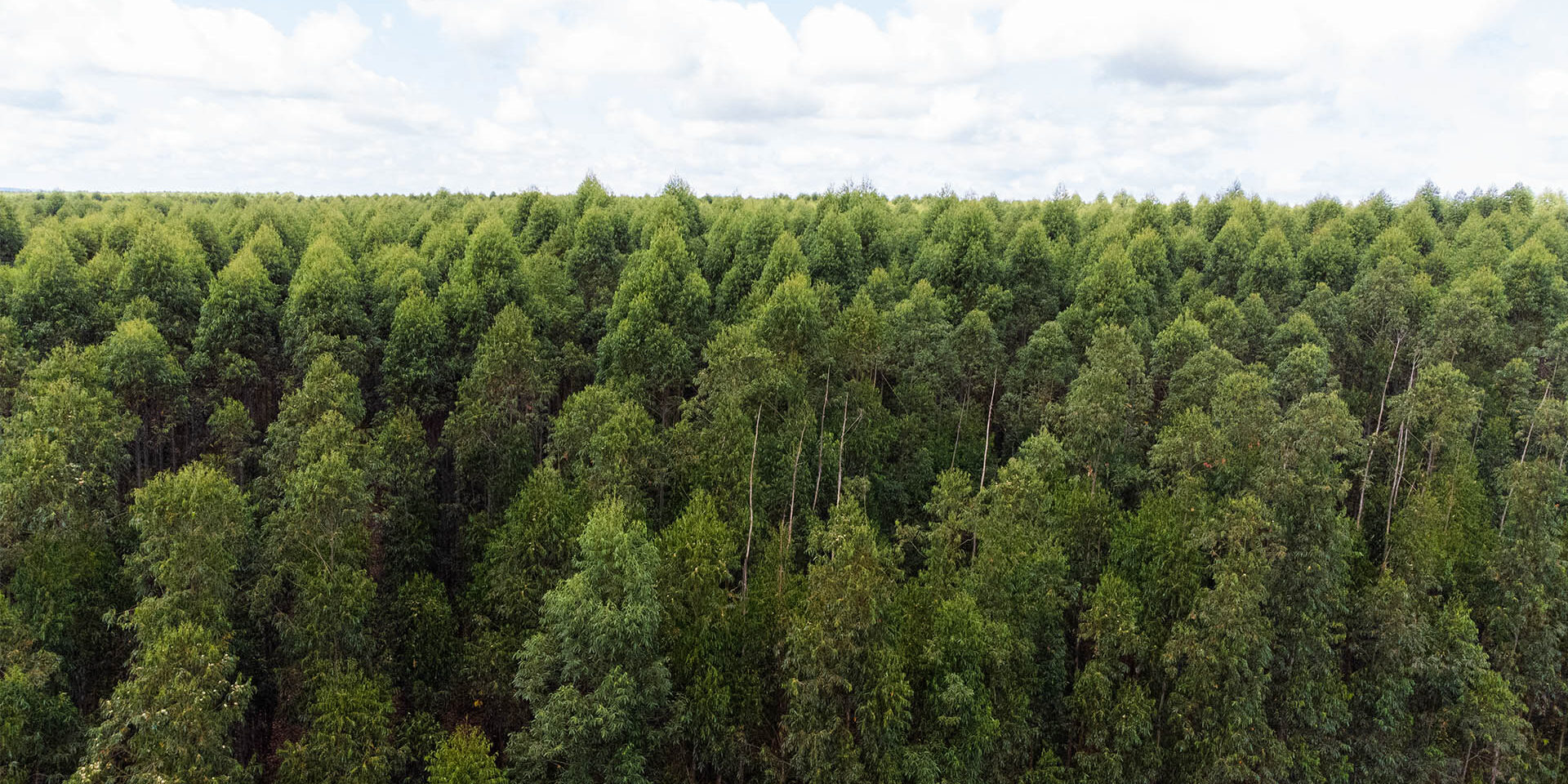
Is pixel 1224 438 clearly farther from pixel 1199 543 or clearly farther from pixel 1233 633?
pixel 1233 633

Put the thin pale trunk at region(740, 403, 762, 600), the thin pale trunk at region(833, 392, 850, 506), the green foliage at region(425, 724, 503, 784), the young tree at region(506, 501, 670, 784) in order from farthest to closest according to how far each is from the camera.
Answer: the thin pale trunk at region(833, 392, 850, 506) → the thin pale trunk at region(740, 403, 762, 600) → the young tree at region(506, 501, 670, 784) → the green foliage at region(425, 724, 503, 784)

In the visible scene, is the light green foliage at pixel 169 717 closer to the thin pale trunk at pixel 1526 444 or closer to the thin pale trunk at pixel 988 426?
the thin pale trunk at pixel 988 426

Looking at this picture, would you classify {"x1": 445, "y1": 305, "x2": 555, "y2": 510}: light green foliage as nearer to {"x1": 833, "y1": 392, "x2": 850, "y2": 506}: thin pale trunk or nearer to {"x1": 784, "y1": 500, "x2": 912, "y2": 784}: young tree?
{"x1": 833, "y1": 392, "x2": 850, "y2": 506}: thin pale trunk

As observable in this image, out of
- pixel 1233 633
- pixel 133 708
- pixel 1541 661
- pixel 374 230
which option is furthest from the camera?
pixel 374 230

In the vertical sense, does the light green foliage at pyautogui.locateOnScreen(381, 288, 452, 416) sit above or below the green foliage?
above

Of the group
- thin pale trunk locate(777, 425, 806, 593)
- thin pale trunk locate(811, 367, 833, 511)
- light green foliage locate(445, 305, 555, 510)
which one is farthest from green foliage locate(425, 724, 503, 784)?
thin pale trunk locate(811, 367, 833, 511)

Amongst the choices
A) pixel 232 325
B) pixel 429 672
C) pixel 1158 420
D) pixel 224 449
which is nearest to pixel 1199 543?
pixel 1158 420

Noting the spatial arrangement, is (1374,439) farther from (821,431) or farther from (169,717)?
(169,717)
